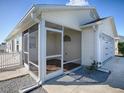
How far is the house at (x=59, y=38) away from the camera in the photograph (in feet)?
16.9

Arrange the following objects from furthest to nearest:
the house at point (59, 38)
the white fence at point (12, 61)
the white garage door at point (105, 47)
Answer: the white garage door at point (105, 47) → the white fence at point (12, 61) → the house at point (59, 38)

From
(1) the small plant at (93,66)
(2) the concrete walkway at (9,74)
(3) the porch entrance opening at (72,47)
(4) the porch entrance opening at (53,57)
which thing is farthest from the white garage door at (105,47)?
(2) the concrete walkway at (9,74)

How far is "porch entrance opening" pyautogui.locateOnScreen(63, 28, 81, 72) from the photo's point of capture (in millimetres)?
9405

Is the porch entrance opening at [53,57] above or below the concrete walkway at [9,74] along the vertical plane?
above

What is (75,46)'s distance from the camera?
975 cm

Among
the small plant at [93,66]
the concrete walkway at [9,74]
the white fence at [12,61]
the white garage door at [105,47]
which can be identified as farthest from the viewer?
the white garage door at [105,47]

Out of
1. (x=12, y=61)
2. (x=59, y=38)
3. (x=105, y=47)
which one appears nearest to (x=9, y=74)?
(x=12, y=61)

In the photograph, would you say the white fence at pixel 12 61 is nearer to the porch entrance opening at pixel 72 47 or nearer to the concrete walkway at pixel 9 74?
the concrete walkway at pixel 9 74

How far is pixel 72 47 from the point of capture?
9.95 meters

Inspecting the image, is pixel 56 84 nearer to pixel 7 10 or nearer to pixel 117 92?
pixel 117 92

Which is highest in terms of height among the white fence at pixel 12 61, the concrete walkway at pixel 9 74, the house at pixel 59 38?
the house at pixel 59 38

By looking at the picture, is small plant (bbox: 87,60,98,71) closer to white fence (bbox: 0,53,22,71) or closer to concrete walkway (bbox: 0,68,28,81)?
concrete walkway (bbox: 0,68,28,81)

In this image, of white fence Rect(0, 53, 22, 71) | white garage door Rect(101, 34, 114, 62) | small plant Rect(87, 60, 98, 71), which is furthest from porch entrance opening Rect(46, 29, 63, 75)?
white garage door Rect(101, 34, 114, 62)

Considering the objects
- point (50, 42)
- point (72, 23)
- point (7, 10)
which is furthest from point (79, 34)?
point (7, 10)
